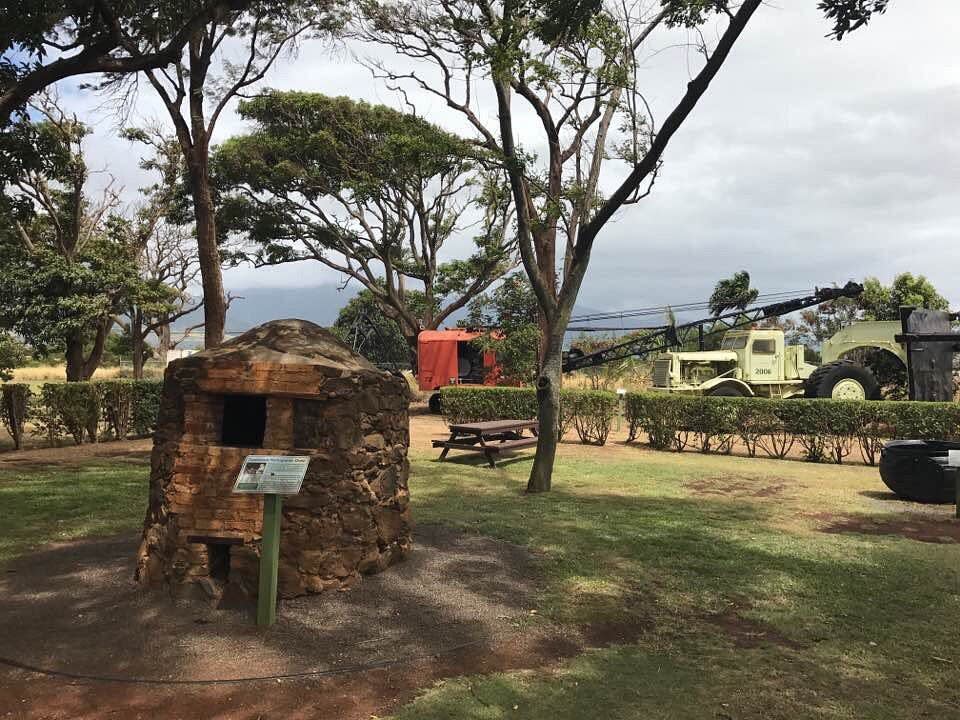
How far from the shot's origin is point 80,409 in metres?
12.8

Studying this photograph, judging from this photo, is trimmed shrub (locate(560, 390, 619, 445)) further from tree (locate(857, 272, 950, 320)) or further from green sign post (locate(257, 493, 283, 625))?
tree (locate(857, 272, 950, 320))

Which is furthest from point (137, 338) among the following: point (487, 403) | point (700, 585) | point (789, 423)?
point (700, 585)

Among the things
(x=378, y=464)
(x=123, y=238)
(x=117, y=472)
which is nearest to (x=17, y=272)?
(x=123, y=238)

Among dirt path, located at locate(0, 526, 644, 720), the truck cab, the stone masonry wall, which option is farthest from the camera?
the truck cab

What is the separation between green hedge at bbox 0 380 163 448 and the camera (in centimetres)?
1248

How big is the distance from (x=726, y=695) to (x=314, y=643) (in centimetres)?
233

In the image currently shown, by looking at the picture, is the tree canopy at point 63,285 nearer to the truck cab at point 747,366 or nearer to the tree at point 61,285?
the tree at point 61,285

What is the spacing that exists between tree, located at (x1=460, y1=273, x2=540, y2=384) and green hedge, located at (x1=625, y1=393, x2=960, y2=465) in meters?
7.76

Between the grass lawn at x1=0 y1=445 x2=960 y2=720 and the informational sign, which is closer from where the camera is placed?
the grass lawn at x1=0 y1=445 x2=960 y2=720

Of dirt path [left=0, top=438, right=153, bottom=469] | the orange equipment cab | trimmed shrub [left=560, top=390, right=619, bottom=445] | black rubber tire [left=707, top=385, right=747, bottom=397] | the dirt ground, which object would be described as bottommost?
the dirt ground

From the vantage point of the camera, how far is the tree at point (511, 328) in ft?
70.7

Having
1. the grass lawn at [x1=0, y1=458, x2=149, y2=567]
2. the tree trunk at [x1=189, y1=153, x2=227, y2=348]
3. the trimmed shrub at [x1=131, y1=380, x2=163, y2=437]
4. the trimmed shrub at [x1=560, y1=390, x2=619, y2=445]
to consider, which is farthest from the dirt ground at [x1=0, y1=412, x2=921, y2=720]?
the trimmed shrub at [x1=131, y1=380, x2=163, y2=437]

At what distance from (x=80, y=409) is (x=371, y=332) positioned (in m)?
39.8

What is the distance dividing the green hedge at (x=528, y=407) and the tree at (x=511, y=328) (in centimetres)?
518
